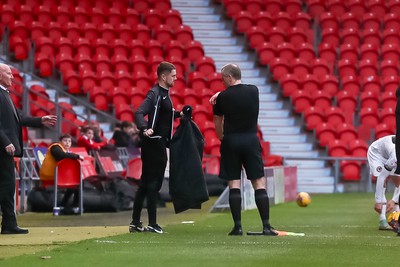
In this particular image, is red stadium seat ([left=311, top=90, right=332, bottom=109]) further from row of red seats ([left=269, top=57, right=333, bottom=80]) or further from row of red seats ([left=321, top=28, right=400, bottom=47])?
row of red seats ([left=321, top=28, right=400, bottom=47])

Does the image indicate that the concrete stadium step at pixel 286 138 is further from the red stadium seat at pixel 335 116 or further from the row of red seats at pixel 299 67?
the row of red seats at pixel 299 67

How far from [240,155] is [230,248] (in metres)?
2.30

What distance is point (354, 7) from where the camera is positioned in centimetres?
3478

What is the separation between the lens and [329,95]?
102 feet

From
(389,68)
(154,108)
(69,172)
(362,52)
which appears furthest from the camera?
(362,52)

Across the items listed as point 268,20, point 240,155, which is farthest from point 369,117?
point 240,155

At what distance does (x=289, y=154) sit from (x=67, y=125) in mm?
6397

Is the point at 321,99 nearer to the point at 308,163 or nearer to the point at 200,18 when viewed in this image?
the point at 308,163

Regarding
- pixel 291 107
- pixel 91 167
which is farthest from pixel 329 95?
pixel 91 167

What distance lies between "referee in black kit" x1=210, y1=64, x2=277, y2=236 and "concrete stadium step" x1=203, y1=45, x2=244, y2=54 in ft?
66.0

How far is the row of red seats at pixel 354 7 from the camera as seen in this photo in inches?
1368

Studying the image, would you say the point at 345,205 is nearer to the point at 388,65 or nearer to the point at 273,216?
the point at 273,216

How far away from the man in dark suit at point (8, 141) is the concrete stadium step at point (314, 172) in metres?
15.7

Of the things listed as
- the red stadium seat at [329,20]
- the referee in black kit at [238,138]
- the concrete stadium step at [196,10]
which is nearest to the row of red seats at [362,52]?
the red stadium seat at [329,20]
